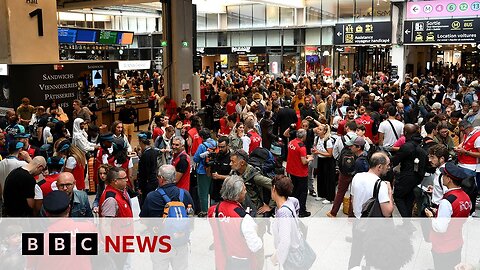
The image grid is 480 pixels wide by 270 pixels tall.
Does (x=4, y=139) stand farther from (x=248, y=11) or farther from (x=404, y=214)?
(x=248, y=11)

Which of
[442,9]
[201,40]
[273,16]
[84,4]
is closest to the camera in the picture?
[84,4]

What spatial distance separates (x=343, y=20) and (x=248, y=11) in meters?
6.81

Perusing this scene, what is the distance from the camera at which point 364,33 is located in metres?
24.8

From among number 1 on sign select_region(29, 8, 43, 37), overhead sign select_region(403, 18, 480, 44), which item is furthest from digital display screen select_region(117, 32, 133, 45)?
overhead sign select_region(403, 18, 480, 44)

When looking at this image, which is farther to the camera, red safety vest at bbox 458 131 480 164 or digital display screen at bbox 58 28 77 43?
digital display screen at bbox 58 28 77 43

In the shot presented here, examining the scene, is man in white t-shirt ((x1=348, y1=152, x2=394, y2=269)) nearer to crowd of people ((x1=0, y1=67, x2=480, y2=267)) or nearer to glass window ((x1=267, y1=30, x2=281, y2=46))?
crowd of people ((x1=0, y1=67, x2=480, y2=267))

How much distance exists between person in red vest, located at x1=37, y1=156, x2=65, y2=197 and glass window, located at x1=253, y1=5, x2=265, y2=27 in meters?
27.5

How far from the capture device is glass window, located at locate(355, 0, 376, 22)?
27.3 m

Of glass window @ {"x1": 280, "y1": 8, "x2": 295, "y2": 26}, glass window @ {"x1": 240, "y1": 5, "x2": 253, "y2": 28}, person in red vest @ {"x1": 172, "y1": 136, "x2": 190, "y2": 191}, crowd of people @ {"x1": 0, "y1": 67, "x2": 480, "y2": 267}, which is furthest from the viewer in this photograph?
glass window @ {"x1": 240, "y1": 5, "x2": 253, "y2": 28}

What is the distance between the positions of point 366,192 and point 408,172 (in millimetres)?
2080

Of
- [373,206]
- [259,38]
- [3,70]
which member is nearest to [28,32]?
[3,70]

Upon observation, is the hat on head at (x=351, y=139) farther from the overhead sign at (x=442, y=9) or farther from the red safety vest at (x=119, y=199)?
the overhead sign at (x=442, y=9)

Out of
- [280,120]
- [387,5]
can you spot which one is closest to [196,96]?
[280,120]

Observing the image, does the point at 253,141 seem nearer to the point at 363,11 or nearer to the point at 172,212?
the point at 172,212
